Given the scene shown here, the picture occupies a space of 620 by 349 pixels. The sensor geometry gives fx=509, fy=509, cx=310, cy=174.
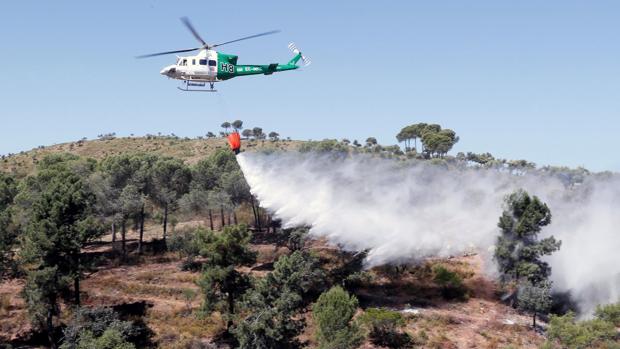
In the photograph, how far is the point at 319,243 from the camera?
81.1 meters

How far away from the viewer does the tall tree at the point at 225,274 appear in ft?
177

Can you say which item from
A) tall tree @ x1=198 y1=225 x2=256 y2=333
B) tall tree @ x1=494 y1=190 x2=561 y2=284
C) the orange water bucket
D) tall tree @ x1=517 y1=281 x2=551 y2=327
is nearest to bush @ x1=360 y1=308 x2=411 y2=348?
tall tree @ x1=198 y1=225 x2=256 y2=333

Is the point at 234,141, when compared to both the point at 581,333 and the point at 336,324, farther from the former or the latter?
the point at 581,333

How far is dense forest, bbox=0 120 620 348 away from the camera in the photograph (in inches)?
1943

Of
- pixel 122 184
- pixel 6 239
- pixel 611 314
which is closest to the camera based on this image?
pixel 611 314

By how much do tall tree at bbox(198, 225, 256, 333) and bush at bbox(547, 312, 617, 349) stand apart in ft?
102

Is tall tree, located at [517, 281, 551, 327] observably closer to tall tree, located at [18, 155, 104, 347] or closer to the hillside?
tall tree, located at [18, 155, 104, 347]

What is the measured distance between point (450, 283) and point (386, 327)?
693 inches

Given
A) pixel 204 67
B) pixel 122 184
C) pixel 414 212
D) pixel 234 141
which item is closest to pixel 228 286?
pixel 234 141

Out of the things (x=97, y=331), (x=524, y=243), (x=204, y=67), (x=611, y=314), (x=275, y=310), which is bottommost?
(x=97, y=331)

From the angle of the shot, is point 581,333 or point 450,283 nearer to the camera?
point 581,333

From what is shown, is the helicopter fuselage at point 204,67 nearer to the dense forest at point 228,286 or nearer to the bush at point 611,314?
the dense forest at point 228,286

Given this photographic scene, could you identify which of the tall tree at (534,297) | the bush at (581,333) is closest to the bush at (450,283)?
the tall tree at (534,297)

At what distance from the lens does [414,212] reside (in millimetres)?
74188
